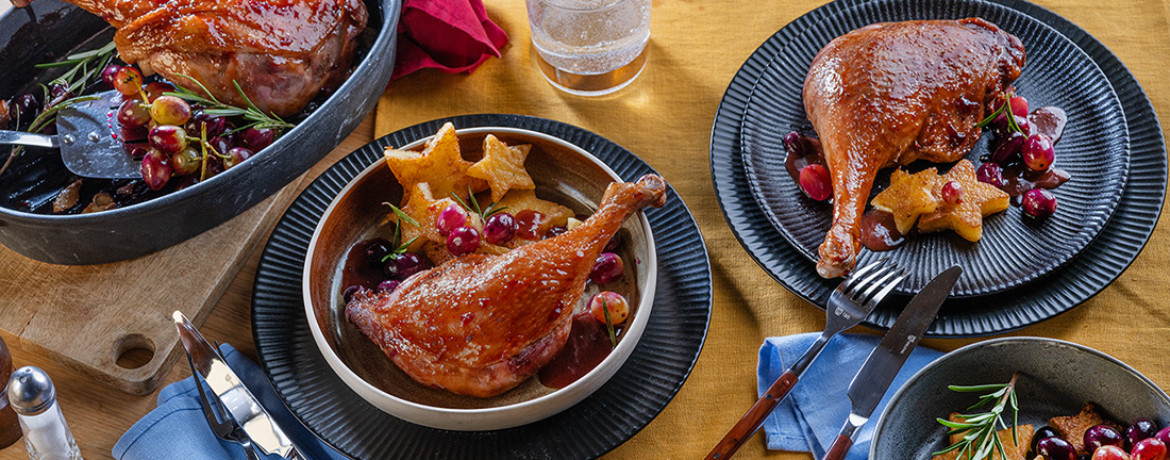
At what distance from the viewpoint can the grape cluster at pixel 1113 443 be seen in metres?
1.15

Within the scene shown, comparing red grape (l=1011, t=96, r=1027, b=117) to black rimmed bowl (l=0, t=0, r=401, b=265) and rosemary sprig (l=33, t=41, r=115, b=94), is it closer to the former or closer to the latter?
black rimmed bowl (l=0, t=0, r=401, b=265)

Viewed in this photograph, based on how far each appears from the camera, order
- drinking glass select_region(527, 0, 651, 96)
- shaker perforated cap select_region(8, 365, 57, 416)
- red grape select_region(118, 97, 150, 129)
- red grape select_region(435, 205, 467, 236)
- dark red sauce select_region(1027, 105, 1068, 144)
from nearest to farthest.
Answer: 1. shaker perforated cap select_region(8, 365, 57, 416)
2. red grape select_region(435, 205, 467, 236)
3. red grape select_region(118, 97, 150, 129)
4. dark red sauce select_region(1027, 105, 1068, 144)
5. drinking glass select_region(527, 0, 651, 96)

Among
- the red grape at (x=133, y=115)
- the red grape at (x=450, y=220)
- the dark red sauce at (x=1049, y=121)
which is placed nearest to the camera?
the red grape at (x=450, y=220)

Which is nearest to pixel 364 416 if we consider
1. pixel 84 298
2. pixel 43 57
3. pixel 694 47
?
pixel 84 298

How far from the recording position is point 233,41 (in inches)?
57.4

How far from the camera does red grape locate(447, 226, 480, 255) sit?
1344 mm

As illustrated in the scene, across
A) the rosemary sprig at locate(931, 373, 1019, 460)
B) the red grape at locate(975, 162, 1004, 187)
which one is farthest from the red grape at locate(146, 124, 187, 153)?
the red grape at locate(975, 162, 1004, 187)

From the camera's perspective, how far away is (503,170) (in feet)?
4.74

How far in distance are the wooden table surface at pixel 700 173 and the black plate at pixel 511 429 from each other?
0.15 m

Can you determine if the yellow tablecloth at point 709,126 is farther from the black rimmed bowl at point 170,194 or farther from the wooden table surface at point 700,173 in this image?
the black rimmed bowl at point 170,194

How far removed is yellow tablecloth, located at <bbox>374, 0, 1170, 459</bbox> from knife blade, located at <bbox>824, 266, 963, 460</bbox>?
0.13 metres

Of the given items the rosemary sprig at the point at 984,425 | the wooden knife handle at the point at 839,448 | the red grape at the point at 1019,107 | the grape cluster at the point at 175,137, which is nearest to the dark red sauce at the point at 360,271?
the grape cluster at the point at 175,137

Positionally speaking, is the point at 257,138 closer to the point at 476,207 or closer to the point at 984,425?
the point at 476,207

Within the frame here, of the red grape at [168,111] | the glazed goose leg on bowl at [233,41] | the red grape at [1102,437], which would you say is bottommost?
the red grape at [1102,437]
